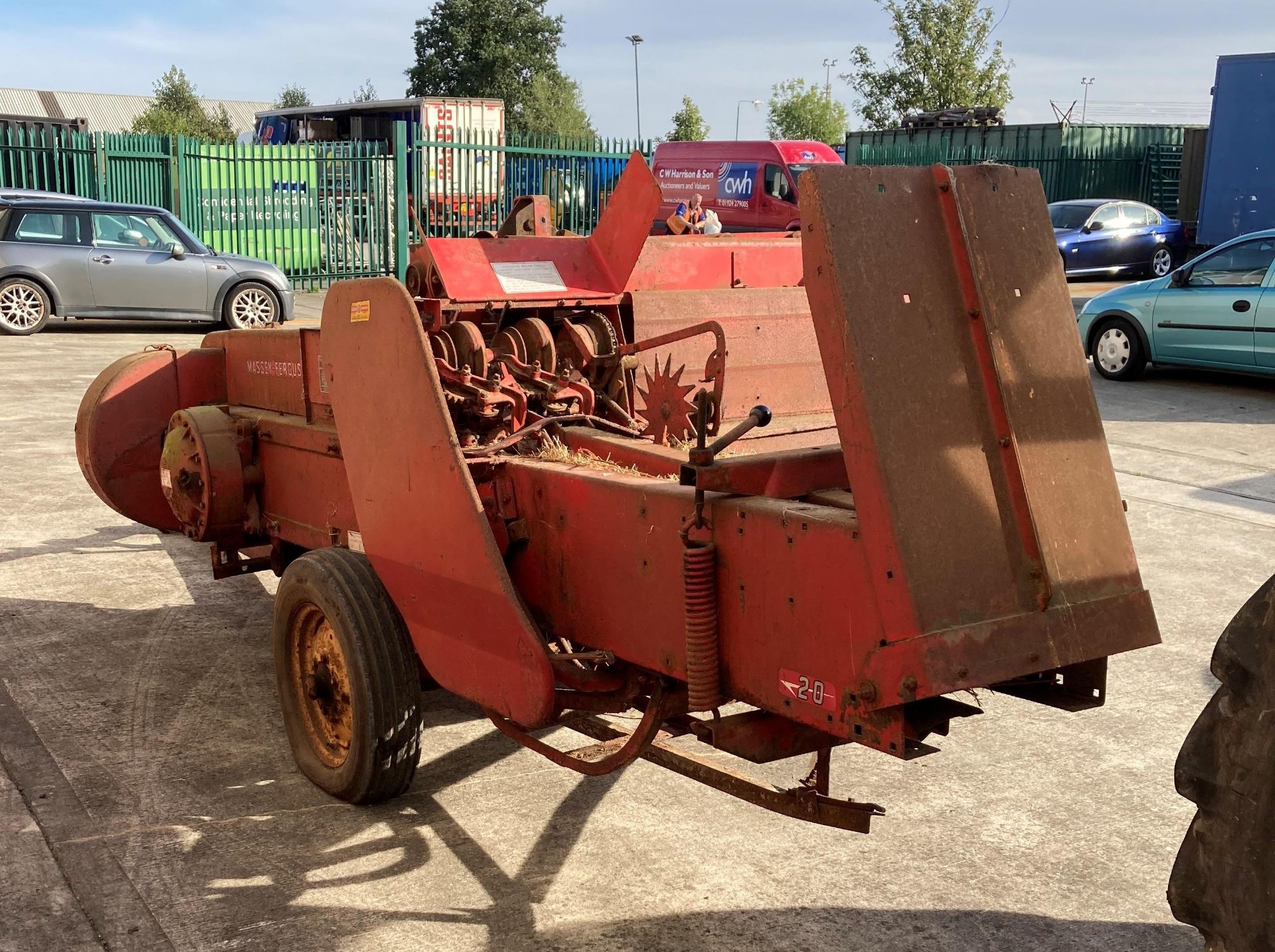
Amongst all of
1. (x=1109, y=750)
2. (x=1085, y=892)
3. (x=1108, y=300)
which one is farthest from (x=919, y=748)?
(x=1108, y=300)

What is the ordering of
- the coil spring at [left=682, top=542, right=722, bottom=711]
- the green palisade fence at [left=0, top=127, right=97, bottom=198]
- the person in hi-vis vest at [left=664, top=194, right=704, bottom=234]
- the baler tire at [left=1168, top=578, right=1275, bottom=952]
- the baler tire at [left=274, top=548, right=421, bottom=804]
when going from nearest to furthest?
the baler tire at [left=1168, top=578, right=1275, bottom=952] < the coil spring at [left=682, top=542, right=722, bottom=711] < the baler tire at [left=274, top=548, right=421, bottom=804] < the person in hi-vis vest at [left=664, top=194, right=704, bottom=234] < the green palisade fence at [left=0, top=127, right=97, bottom=198]

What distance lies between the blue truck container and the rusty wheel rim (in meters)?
18.8

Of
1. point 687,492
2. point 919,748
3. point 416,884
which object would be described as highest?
point 687,492

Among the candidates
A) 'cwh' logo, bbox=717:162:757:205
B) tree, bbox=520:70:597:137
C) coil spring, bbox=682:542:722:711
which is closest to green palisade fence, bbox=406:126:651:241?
'cwh' logo, bbox=717:162:757:205

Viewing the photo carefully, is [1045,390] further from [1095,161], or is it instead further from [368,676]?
[1095,161]

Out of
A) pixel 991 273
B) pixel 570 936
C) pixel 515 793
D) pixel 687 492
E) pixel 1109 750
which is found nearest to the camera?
pixel 991 273

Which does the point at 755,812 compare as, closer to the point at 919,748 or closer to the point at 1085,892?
the point at 1085,892

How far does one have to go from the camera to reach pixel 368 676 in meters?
4.01

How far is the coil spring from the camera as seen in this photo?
3.08 metres

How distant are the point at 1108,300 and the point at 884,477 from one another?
1212 cm

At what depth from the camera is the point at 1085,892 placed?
3.69 m

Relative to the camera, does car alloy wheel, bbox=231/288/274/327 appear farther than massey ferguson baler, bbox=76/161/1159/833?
Yes

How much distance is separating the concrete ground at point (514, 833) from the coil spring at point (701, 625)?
2.49 ft

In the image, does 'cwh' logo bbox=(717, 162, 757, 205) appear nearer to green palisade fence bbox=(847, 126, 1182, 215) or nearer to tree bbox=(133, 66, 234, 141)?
green palisade fence bbox=(847, 126, 1182, 215)
